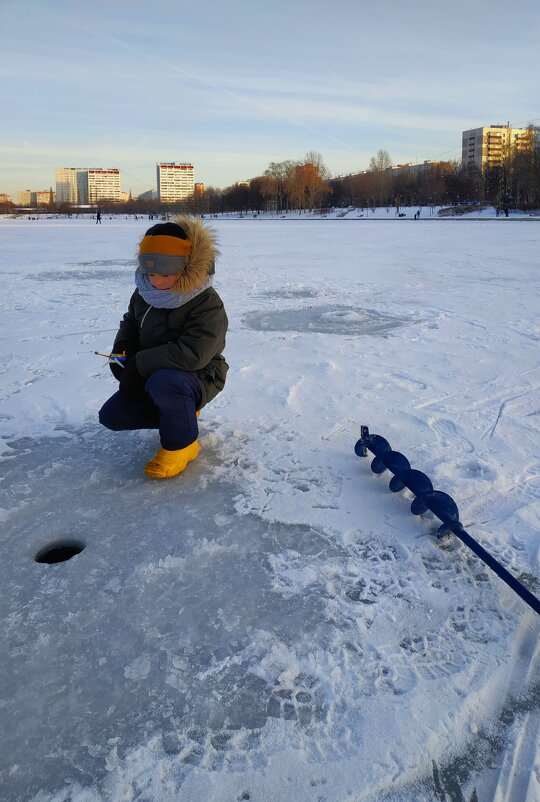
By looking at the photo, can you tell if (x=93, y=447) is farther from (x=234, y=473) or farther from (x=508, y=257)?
(x=508, y=257)

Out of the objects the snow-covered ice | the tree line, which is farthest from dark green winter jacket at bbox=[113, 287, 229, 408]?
the tree line

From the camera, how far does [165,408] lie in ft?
8.82

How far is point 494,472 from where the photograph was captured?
2.81 metres

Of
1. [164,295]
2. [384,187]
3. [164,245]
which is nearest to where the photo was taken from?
[164,245]

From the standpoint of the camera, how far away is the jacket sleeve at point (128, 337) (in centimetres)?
295

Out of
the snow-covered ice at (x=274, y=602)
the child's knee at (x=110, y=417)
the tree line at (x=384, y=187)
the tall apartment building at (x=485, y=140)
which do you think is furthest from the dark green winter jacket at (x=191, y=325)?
the tall apartment building at (x=485, y=140)

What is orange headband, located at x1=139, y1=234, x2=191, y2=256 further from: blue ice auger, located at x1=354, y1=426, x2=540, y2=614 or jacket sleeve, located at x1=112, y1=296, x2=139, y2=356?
blue ice auger, located at x1=354, y1=426, x2=540, y2=614

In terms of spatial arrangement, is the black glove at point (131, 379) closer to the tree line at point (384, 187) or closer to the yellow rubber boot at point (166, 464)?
the yellow rubber boot at point (166, 464)

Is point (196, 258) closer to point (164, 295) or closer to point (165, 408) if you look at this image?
point (164, 295)

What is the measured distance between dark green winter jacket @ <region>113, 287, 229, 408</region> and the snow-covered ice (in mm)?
546

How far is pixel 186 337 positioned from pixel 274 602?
135 cm

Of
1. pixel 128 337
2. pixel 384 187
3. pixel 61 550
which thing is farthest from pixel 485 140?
pixel 61 550

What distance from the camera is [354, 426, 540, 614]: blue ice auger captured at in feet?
6.12

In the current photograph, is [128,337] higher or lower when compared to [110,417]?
higher
